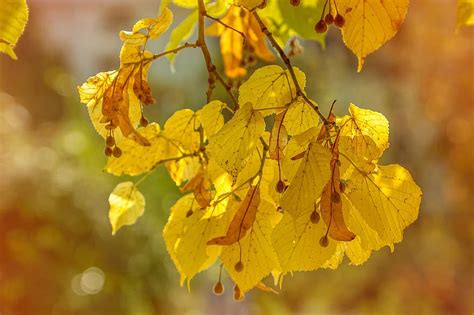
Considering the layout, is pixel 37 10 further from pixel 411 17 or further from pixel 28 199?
pixel 411 17

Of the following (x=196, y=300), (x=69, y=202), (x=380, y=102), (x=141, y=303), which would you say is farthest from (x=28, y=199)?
(x=380, y=102)

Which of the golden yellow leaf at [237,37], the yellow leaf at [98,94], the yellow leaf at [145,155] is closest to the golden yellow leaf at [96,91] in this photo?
the yellow leaf at [98,94]


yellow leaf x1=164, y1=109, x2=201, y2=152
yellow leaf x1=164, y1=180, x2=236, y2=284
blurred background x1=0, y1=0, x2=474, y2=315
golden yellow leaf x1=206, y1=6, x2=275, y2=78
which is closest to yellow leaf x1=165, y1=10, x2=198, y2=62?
golden yellow leaf x1=206, y1=6, x2=275, y2=78

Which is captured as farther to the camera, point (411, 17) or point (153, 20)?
point (411, 17)

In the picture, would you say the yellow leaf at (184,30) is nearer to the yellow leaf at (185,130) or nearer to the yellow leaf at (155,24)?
the yellow leaf at (185,130)

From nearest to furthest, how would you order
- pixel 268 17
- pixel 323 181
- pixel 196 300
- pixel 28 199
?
pixel 323 181, pixel 268 17, pixel 28 199, pixel 196 300

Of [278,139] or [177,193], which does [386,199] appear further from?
[177,193]
